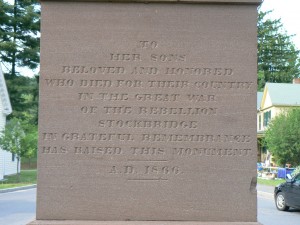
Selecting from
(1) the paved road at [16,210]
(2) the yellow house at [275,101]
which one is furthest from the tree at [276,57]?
(1) the paved road at [16,210]

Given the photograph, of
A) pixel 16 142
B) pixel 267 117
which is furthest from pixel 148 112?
pixel 267 117

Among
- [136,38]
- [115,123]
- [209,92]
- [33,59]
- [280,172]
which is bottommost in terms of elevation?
[280,172]

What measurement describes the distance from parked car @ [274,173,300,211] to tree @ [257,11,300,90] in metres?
53.3

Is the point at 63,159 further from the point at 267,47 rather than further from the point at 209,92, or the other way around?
Answer: the point at 267,47

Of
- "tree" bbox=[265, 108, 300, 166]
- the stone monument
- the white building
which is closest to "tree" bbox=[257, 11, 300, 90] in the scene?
"tree" bbox=[265, 108, 300, 166]

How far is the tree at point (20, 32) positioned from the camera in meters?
39.8

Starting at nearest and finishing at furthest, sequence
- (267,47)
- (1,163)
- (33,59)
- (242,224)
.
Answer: (242,224) → (1,163) → (33,59) → (267,47)

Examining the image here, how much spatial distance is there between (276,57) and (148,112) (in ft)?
235

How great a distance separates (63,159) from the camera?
4352 millimetres

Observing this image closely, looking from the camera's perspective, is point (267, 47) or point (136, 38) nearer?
point (136, 38)

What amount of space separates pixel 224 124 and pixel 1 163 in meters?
30.9

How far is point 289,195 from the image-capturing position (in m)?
16.7

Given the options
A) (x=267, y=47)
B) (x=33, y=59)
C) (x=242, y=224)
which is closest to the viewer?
(x=242, y=224)

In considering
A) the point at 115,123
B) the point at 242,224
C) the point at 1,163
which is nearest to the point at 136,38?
the point at 115,123
